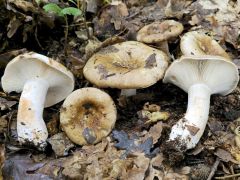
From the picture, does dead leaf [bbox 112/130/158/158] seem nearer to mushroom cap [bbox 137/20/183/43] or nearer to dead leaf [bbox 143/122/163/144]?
dead leaf [bbox 143/122/163/144]

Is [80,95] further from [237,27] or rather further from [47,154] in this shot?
[237,27]

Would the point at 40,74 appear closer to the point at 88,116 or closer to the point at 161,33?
the point at 88,116

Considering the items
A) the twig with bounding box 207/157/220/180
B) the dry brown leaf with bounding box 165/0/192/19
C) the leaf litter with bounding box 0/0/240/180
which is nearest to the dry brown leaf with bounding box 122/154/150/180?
the leaf litter with bounding box 0/0/240/180

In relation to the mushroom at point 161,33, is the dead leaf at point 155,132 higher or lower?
lower

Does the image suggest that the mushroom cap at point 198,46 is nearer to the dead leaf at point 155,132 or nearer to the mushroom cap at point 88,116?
the dead leaf at point 155,132

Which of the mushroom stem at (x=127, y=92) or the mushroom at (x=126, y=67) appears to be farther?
the mushroom stem at (x=127, y=92)

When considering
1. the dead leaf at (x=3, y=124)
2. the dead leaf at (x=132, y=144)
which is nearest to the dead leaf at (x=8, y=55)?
the dead leaf at (x=3, y=124)

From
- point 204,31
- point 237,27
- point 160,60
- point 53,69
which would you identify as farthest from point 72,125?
point 237,27
